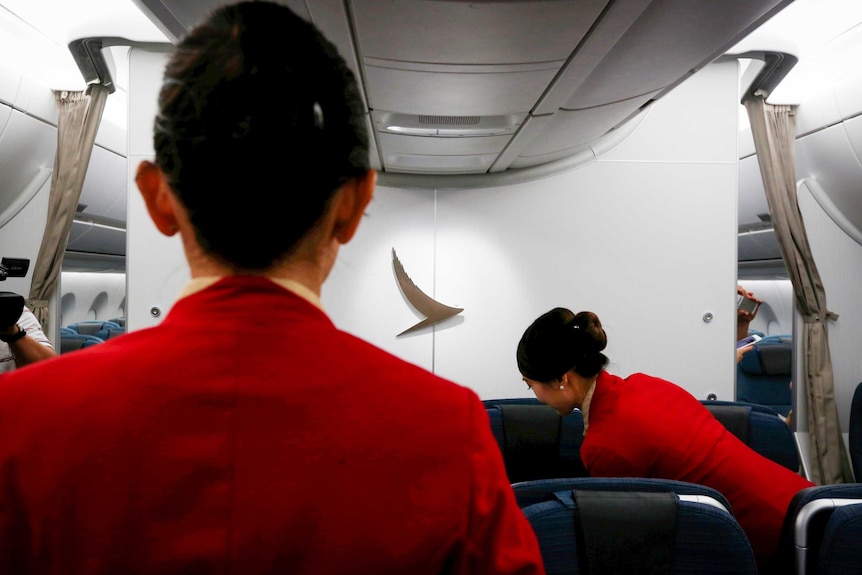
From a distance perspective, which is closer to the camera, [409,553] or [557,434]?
[409,553]

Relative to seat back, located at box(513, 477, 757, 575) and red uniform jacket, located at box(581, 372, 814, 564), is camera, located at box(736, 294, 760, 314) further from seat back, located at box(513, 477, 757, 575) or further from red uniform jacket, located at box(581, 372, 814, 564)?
seat back, located at box(513, 477, 757, 575)

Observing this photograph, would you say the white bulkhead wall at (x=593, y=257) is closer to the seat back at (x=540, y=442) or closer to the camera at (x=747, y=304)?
the camera at (x=747, y=304)

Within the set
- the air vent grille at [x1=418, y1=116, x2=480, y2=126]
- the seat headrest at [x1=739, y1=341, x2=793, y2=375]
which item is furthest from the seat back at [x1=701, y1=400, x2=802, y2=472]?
the seat headrest at [x1=739, y1=341, x2=793, y2=375]

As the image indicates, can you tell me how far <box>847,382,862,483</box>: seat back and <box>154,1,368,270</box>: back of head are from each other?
17.6ft

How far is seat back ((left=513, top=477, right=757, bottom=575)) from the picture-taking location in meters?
1.35

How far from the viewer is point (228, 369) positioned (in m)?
0.54

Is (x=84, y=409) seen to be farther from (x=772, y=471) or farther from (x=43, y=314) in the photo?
(x=43, y=314)

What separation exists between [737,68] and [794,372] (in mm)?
2400

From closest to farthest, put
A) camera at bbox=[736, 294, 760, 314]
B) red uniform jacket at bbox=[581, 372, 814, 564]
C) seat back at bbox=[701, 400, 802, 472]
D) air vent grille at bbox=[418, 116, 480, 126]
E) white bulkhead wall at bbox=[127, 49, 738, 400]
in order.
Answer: red uniform jacket at bbox=[581, 372, 814, 564] → seat back at bbox=[701, 400, 802, 472] → air vent grille at bbox=[418, 116, 480, 126] → white bulkhead wall at bbox=[127, 49, 738, 400] → camera at bbox=[736, 294, 760, 314]

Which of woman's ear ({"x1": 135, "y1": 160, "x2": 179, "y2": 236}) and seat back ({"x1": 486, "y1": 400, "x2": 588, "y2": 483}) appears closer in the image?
woman's ear ({"x1": 135, "y1": 160, "x2": 179, "y2": 236})

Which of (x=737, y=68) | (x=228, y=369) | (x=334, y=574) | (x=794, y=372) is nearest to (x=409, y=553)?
(x=334, y=574)

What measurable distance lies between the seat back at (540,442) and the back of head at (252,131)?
2.68m

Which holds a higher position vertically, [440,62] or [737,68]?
[737,68]

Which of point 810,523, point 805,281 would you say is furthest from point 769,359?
point 810,523
